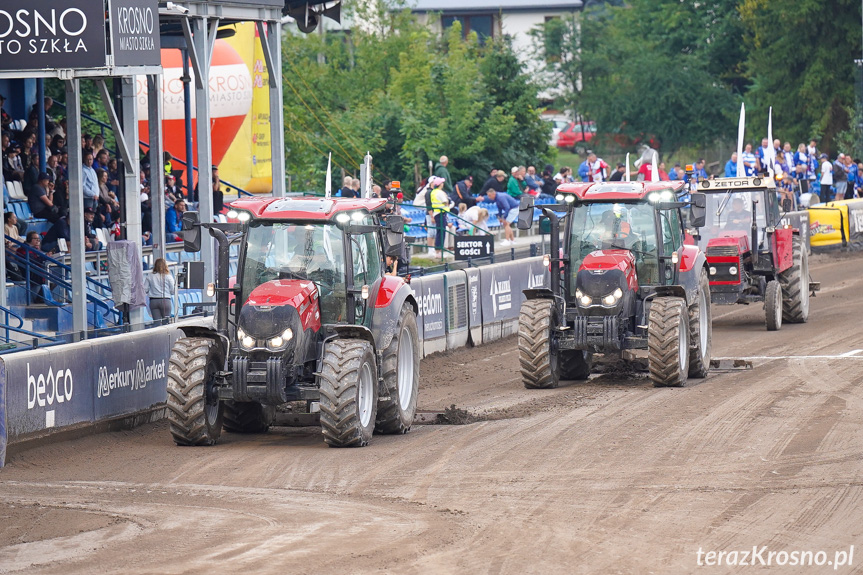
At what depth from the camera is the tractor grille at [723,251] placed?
22.0 m

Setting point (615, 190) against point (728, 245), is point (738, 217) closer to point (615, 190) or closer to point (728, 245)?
point (728, 245)

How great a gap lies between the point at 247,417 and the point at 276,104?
10520mm

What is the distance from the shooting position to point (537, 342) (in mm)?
17000

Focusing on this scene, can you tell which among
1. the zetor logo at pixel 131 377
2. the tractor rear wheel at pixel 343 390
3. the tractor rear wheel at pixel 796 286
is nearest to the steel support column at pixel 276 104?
the zetor logo at pixel 131 377

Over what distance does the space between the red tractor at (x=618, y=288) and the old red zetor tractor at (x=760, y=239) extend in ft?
16.0

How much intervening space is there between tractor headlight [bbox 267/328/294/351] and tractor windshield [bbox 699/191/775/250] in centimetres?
1167

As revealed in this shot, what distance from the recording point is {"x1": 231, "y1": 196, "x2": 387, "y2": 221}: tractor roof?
13.6 m

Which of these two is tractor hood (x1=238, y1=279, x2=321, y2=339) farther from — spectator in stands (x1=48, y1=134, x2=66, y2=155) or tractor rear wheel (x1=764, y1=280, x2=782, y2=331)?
tractor rear wheel (x1=764, y1=280, x2=782, y2=331)

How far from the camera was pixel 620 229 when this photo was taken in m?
17.4

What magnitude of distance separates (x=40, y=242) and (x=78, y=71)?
417 cm

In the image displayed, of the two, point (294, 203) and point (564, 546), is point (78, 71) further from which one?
point (564, 546)

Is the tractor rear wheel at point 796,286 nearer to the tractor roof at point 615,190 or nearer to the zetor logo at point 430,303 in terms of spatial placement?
the zetor logo at point 430,303

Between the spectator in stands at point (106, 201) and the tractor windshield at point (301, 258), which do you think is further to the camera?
the spectator in stands at point (106, 201)

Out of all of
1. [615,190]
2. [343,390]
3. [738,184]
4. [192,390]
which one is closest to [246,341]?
[192,390]
